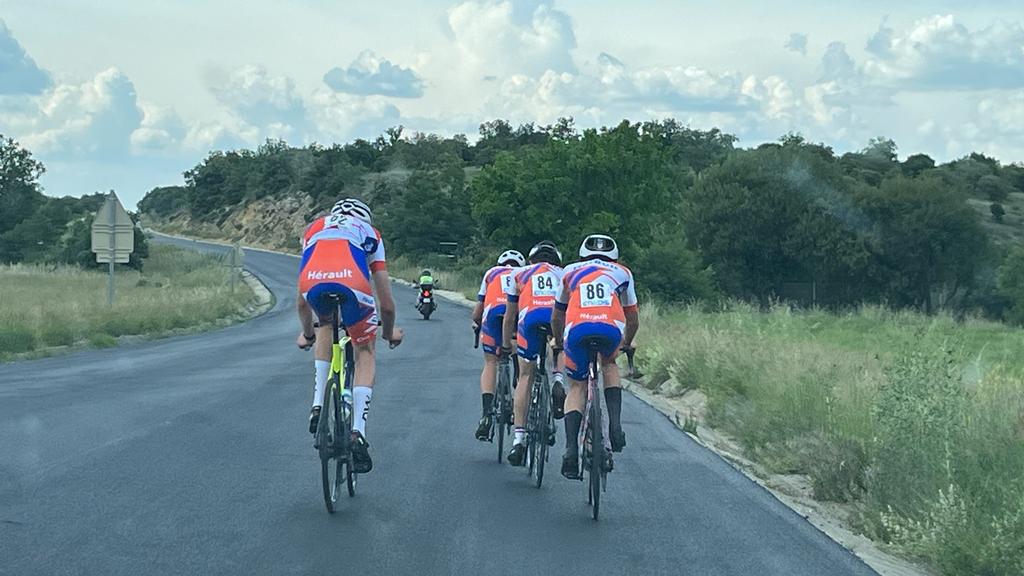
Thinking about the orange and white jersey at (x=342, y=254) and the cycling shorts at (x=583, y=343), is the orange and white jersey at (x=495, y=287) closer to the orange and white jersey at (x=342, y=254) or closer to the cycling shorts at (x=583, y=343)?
the cycling shorts at (x=583, y=343)

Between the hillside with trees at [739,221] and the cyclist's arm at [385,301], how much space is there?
3719cm

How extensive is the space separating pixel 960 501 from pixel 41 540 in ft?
19.0

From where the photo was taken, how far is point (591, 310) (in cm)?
915

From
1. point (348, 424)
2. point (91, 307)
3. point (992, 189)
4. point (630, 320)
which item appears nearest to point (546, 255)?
point (630, 320)

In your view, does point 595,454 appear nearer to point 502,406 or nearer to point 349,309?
point 349,309

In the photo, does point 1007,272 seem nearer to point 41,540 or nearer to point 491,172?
point 491,172

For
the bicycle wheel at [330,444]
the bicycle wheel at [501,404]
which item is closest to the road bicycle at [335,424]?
the bicycle wheel at [330,444]

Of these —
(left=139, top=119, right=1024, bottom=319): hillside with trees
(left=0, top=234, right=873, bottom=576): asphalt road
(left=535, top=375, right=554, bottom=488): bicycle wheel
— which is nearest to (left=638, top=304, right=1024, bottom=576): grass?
(left=0, top=234, right=873, bottom=576): asphalt road

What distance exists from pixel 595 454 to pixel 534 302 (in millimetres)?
2355

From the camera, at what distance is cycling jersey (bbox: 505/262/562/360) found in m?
10.9

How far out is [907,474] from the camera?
9672 millimetres

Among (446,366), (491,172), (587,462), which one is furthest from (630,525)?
(491,172)

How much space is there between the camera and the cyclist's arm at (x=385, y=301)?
8.75 meters

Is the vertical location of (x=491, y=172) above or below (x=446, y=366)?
above
